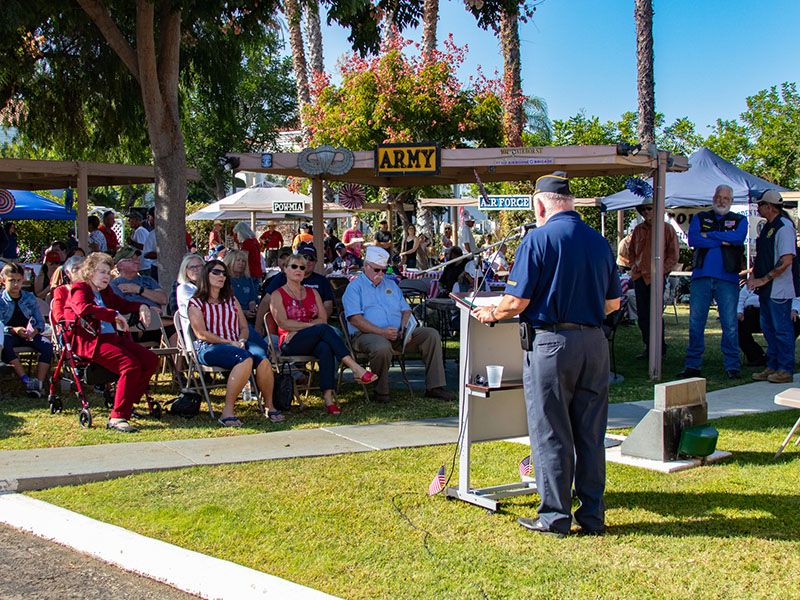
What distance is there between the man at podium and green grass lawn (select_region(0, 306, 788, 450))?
3437 millimetres

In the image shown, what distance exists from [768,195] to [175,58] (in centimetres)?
707

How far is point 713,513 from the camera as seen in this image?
17.7 ft

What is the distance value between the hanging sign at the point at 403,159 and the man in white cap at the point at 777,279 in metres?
3.65

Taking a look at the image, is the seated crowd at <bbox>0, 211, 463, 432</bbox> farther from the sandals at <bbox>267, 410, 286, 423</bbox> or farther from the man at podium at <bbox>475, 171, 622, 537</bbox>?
the man at podium at <bbox>475, 171, 622, 537</bbox>

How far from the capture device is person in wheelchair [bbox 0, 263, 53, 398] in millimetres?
9250

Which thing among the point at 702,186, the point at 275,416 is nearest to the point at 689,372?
the point at 275,416

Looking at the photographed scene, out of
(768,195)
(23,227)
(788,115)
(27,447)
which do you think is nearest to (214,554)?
(27,447)

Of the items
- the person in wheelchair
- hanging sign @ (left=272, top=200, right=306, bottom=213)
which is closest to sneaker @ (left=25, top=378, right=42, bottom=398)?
the person in wheelchair

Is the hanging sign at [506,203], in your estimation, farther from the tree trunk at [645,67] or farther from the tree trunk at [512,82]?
the tree trunk at [645,67]

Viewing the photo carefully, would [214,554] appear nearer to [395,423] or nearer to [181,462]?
[181,462]

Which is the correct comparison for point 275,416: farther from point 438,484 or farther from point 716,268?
point 716,268

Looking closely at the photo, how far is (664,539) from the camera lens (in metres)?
4.94

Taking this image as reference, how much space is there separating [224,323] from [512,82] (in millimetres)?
16836

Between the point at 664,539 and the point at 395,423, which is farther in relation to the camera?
the point at 395,423
